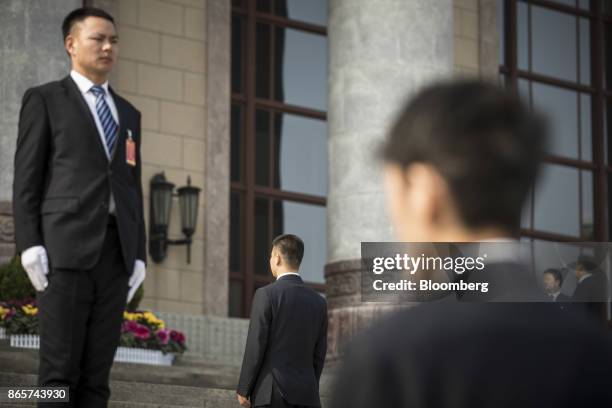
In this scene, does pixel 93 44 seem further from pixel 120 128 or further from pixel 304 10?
pixel 304 10

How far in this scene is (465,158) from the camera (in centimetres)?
162

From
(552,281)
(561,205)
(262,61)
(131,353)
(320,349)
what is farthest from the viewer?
(561,205)

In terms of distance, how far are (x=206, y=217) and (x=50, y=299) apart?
31.2ft

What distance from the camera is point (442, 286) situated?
10.4m

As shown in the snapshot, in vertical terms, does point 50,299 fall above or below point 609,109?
below

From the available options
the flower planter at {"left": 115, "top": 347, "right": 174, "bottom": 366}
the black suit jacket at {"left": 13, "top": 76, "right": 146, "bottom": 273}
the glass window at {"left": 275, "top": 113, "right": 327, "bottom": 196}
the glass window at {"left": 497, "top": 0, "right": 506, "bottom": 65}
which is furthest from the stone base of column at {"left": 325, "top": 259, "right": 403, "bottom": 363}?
the black suit jacket at {"left": 13, "top": 76, "right": 146, "bottom": 273}

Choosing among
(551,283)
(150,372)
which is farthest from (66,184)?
(551,283)

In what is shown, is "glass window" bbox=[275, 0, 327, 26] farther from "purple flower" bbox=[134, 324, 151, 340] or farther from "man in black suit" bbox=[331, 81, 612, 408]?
"man in black suit" bbox=[331, 81, 612, 408]

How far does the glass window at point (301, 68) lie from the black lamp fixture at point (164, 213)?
86.1 inches

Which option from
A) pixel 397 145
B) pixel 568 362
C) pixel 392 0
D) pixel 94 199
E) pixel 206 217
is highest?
pixel 392 0

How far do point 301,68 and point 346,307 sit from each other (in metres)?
4.73

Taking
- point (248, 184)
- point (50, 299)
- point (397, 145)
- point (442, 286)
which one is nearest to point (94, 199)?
point (50, 299)

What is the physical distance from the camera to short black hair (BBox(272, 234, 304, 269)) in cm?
698

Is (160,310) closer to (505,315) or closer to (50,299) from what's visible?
Result: (50,299)
